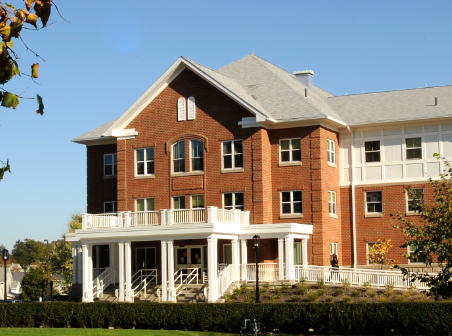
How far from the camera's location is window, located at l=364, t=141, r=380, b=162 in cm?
4000

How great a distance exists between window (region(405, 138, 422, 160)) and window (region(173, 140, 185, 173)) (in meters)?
12.2

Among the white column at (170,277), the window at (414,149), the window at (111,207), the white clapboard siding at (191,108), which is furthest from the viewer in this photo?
the window at (111,207)

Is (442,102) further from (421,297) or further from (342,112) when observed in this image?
(421,297)

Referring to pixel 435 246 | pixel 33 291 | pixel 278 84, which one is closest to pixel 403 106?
pixel 278 84

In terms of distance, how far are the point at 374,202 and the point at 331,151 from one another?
12.0 feet

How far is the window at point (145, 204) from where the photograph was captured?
41188mm

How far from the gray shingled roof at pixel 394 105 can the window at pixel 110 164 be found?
13.5 metres

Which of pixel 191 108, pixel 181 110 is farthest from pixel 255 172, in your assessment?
pixel 181 110

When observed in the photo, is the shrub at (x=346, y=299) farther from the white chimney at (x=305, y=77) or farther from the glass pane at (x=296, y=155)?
the white chimney at (x=305, y=77)

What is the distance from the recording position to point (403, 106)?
135 ft

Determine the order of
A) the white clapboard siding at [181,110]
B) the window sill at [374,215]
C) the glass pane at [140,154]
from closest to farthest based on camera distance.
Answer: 1. the window sill at [374,215]
2. the white clapboard siding at [181,110]
3. the glass pane at [140,154]

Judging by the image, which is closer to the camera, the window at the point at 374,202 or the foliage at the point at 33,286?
the window at the point at 374,202

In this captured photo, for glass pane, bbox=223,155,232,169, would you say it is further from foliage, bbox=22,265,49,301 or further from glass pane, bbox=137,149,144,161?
foliage, bbox=22,265,49,301

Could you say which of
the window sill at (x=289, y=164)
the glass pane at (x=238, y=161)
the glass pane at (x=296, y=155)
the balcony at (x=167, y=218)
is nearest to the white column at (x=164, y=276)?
the balcony at (x=167, y=218)
